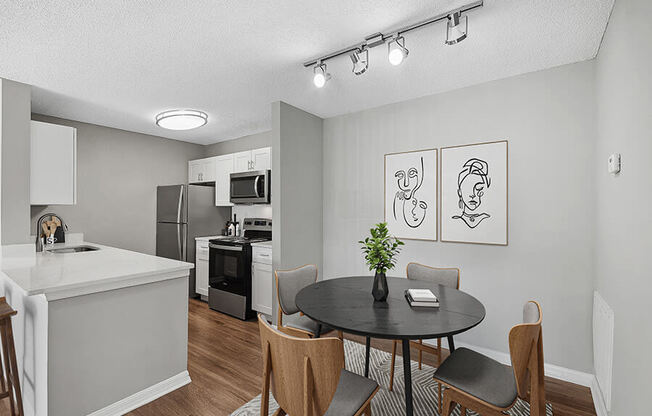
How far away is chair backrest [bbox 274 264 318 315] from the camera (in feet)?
8.03

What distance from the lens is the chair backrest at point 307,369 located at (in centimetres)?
116

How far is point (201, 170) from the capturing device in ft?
16.7

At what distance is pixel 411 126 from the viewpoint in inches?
128

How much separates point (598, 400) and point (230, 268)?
3.61m

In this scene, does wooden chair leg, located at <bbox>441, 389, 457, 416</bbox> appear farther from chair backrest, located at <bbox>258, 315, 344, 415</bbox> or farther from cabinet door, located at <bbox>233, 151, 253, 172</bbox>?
cabinet door, located at <bbox>233, 151, 253, 172</bbox>

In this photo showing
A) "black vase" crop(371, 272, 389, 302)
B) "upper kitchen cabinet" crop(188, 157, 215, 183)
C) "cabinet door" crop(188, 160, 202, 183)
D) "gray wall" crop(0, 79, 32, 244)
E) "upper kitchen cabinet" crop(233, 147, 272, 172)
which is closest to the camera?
"black vase" crop(371, 272, 389, 302)

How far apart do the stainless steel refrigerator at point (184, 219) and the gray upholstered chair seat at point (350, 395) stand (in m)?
3.66

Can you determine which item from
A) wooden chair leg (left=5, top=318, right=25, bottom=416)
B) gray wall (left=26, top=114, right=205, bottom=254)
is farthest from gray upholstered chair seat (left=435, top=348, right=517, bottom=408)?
gray wall (left=26, top=114, right=205, bottom=254)

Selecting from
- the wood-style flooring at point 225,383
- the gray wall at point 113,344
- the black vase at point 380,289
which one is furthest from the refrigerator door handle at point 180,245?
the black vase at point 380,289

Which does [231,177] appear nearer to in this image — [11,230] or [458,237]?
[11,230]

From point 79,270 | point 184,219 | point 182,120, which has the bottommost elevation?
point 79,270

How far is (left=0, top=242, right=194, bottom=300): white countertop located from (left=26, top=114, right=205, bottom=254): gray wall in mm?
1520

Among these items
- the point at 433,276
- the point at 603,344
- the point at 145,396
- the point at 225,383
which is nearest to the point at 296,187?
the point at 433,276

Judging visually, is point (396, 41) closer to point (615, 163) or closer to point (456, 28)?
point (456, 28)
